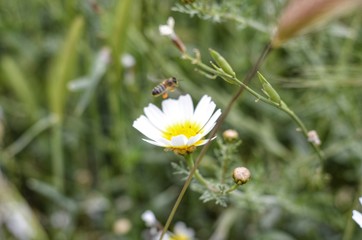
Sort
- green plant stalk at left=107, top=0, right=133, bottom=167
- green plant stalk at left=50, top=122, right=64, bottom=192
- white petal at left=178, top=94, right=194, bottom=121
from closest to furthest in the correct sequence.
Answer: white petal at left=178, top=94, right=194, bottom=121
green plant stalk at left=107, top=0, right=133, bottom=167
green plant stalk at left=50, top=122, right=64, bottom=192

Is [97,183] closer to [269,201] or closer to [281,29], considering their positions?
[269,201]

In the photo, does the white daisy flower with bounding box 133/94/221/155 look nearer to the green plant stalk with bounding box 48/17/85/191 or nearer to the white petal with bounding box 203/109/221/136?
the white petal with bounding box 203/109/221/136

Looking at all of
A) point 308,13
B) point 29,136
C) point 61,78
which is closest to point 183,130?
point 308,13

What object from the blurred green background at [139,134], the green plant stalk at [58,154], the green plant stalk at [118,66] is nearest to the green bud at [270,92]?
the blurred green background at [139,134]

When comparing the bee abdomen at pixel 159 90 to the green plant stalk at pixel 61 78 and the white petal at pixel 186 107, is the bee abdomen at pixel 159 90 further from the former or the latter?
the green plant stalk at pixel 61 78

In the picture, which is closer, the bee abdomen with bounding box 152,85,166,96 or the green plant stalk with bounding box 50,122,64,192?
the bee abdomen with bounding box 152,85,166,96

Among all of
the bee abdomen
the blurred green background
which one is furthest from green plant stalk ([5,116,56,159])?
the bee abdomen
